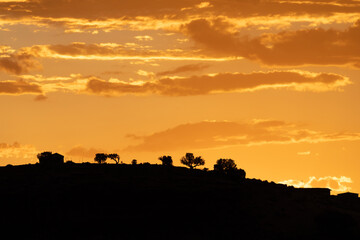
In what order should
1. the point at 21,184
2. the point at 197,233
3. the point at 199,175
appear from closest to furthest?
the point at 197,233 → the point at 21,184 → the point at 199,175

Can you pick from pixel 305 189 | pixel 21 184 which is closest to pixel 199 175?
pixel 305 189

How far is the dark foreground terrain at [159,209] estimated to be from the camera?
146375 millimetres

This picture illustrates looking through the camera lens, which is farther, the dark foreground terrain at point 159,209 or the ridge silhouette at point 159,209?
the ridge silhouette at point 159,209

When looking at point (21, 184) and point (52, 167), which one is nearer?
point (21, 184)

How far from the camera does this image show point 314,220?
6156 inches

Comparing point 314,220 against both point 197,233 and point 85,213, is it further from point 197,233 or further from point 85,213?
point 85,213

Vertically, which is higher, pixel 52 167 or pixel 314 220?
pixel 52 167

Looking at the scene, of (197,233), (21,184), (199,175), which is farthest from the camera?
(199,175)

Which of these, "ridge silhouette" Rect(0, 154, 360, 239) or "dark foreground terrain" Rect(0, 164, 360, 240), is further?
"ridge silhouette" Rect(0, 154, 360, 239)

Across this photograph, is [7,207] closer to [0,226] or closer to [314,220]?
[0,226]

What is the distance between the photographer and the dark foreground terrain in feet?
480

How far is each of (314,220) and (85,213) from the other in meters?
44.3

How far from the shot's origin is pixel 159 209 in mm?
155125

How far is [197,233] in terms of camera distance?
146m
